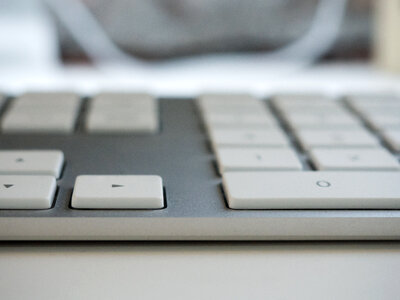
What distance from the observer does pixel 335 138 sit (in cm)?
22

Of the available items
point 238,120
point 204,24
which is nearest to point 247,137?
point 238,120

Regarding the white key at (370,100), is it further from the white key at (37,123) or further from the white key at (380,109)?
the white key at (37,123)

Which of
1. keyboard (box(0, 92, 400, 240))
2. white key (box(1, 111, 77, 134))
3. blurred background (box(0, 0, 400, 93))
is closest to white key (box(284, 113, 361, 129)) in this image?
keyboard (box(0, 92, 400, 240))

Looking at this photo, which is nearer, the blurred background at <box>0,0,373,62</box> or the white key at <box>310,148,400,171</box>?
the white key at <box>310,148,400,171</box>

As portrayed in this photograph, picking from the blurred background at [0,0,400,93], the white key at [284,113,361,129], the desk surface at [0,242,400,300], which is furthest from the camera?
the blurred background at [0,0,400,93]

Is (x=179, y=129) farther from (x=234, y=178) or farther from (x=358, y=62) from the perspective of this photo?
(x=358, y=62)

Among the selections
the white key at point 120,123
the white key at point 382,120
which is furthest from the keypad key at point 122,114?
the white key at point 382,120

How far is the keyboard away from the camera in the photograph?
16 cm

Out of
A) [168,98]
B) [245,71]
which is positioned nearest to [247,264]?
[168,98]

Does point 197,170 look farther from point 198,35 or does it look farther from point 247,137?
point 198,35

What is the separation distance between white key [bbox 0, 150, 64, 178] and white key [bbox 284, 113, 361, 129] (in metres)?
0.11

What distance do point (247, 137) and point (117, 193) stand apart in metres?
0.07

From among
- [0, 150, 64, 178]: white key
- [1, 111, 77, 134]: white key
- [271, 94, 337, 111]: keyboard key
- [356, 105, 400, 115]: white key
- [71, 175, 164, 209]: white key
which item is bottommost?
[71, 175, 164, 209]: white key

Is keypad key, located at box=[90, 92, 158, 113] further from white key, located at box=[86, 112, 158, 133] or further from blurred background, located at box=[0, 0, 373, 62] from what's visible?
blurred background, located at box=[0, 0, 373, 62]
